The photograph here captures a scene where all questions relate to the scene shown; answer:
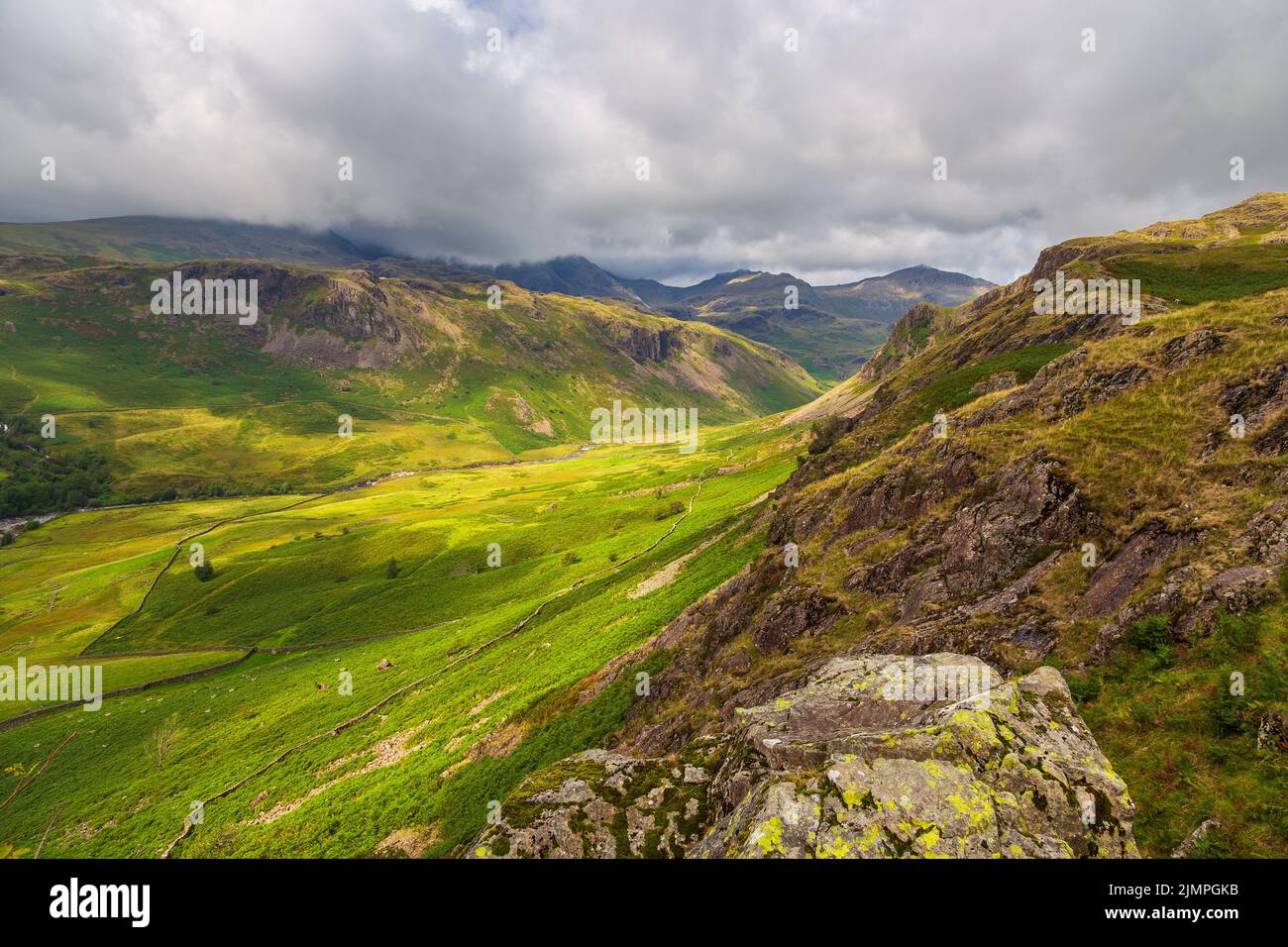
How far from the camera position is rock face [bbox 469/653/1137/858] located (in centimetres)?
1012

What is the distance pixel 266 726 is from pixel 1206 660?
77195 millimetres

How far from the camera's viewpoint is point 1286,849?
949 centimetres

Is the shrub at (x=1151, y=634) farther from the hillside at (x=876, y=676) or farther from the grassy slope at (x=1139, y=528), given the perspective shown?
the grassy slope at (x=1139, y=528)

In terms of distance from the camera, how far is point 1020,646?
1889 centimetres

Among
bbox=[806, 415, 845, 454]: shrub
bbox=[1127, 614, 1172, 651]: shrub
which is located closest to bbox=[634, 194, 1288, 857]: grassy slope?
bbox=[1127, 614, 1172, 651]: shrub

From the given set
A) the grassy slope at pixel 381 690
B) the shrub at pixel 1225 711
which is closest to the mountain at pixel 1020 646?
the shrub at pixel 1225 711

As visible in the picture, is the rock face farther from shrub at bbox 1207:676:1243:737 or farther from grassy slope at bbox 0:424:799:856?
grassy slope at bbox 0:424:799:856

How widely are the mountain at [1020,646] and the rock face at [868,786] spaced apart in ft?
0.22

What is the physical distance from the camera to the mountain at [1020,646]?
1072 cm

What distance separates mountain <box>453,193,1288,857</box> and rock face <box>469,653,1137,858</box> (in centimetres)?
7

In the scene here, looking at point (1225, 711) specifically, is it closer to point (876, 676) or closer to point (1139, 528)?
point (876, 676)

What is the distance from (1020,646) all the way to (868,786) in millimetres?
12254

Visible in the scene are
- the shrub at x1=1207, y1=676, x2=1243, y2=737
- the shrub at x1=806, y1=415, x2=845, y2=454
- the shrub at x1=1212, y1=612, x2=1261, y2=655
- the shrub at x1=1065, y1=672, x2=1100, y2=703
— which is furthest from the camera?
the shrub at x1=806, y1=415, x2=845, y2=454
